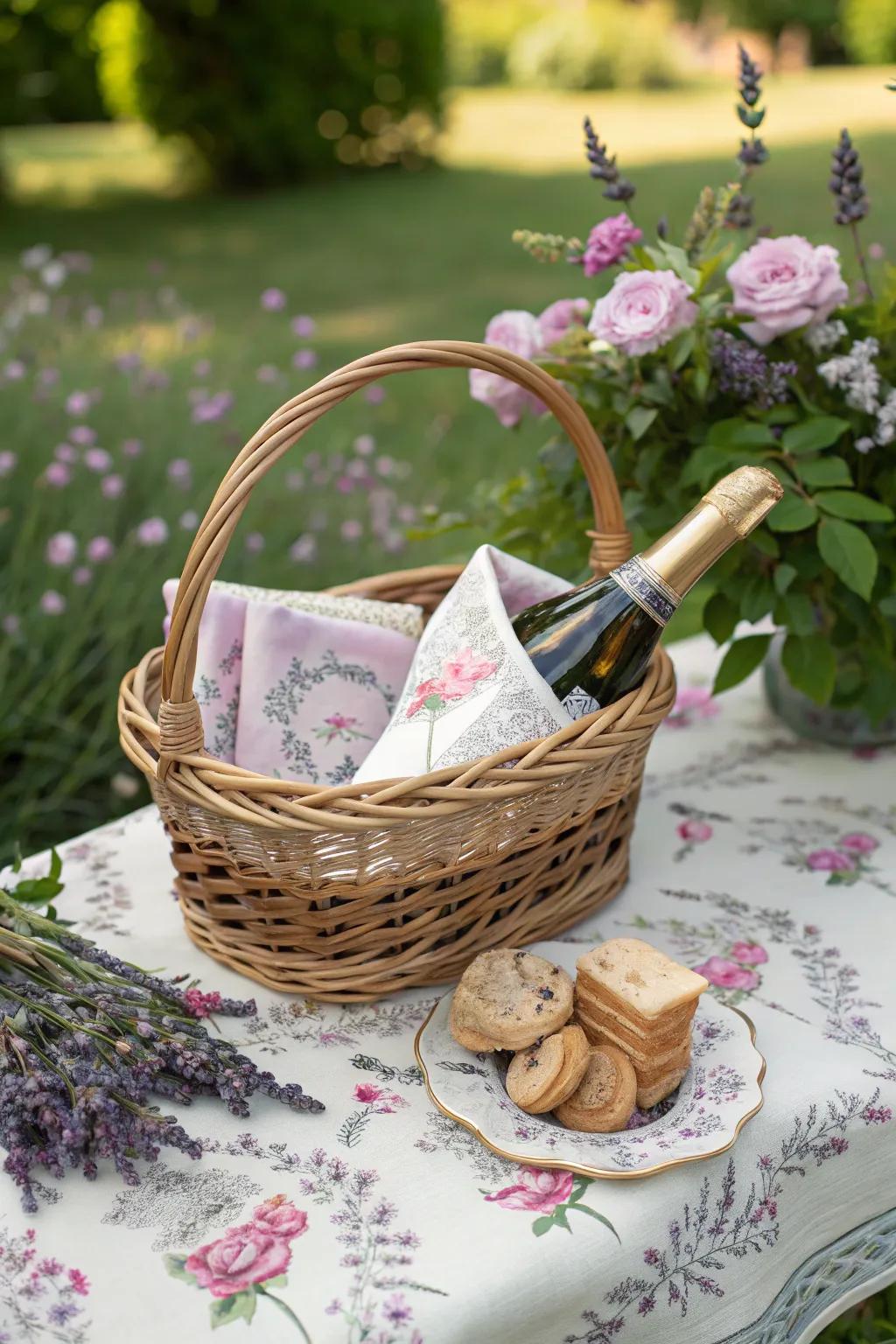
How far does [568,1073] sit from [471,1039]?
0.09 meters

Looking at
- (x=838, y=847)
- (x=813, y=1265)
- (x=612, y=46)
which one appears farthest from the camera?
(x=612, y=46)

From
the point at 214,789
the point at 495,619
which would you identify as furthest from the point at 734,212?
the point at 214,789

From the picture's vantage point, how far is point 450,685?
128 centimetres

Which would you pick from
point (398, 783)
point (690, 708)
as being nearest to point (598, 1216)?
point (398, 783)

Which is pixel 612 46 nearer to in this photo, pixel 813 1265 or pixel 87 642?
pixel 87 642

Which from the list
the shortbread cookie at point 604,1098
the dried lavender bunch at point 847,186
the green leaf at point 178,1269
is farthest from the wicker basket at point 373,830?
the dried lavender bunch at point 847,186

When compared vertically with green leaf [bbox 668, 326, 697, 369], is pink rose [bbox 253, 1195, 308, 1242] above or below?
below

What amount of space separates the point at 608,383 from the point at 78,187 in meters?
9.29

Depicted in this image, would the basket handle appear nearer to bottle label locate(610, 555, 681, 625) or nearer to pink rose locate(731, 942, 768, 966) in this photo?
bottle label locate(610, 555, 681, 625)

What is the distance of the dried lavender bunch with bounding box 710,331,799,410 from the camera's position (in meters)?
1.45

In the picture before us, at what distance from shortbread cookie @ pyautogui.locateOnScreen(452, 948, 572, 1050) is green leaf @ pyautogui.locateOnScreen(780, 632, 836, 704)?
58 cm

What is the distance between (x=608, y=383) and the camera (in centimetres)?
156

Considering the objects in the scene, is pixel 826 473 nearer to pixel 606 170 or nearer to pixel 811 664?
pixel 811 664

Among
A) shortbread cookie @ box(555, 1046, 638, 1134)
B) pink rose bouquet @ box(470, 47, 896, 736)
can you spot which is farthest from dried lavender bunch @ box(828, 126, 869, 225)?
shortbread cookie @ box(555, 1046, 638, 1134)
